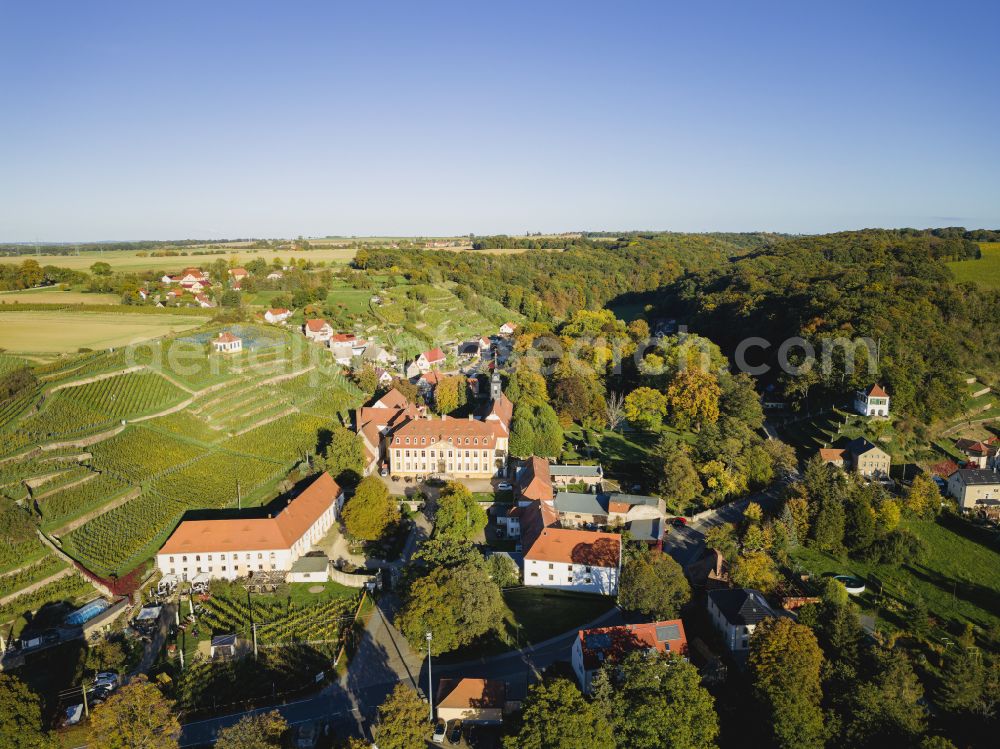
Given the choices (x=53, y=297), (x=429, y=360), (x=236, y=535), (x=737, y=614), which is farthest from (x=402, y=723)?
(x=53, y=297)

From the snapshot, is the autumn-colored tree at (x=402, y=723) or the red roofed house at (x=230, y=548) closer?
the autumn-colored tree at (x=402, y=723)

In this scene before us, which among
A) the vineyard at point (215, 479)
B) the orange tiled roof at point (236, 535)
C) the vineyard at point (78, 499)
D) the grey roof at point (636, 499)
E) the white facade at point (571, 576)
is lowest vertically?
the white facade at point (571, 576)

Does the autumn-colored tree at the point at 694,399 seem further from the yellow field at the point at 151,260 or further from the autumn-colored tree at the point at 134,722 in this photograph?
the yellow field at the point at 151,260

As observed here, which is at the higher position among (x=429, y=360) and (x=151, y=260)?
(x=151, y=260)

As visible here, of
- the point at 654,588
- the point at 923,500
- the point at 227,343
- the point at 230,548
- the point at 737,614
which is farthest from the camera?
the point at 227,343

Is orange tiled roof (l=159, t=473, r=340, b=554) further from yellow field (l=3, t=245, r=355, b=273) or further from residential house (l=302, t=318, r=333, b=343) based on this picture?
yellow field (l=3, t=245, r=355, b=273)

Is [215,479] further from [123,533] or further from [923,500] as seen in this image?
[923,500]

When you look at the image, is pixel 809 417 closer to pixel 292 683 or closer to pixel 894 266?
pixel 894 266

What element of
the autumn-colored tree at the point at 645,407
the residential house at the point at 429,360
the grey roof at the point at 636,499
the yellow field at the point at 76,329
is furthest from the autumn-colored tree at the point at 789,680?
the yellow field at the point at 76,329
